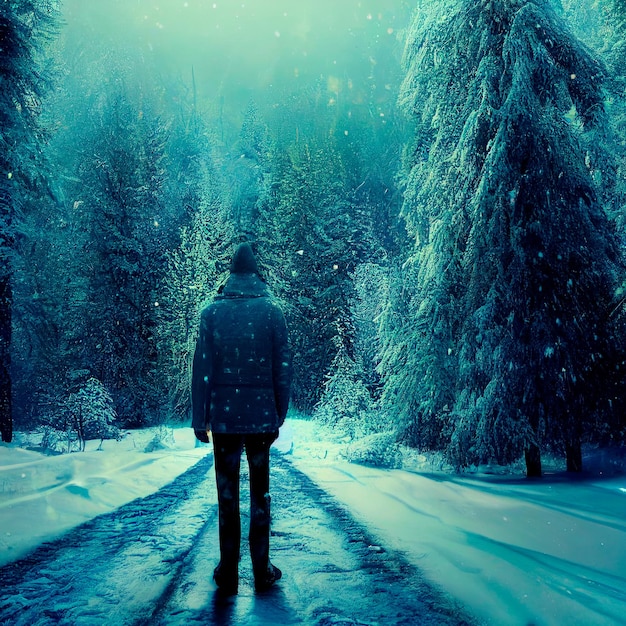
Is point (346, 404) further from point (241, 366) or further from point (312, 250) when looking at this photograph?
point (312, 250)

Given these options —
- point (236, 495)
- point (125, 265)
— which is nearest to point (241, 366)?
point (236, 495)

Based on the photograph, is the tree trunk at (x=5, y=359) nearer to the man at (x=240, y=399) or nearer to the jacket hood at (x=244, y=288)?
the jacket hood at (x=244, y=288)

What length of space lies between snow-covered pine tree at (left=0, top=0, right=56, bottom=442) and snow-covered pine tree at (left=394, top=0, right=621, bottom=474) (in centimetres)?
1106

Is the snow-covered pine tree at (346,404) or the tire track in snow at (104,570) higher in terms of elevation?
the snow-covered pine tree at (346,404)

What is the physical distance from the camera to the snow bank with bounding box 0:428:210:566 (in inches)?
213

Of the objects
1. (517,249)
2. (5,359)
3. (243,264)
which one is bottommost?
(243,264)

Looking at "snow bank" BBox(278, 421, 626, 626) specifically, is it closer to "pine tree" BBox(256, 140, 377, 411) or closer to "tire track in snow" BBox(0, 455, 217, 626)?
"tire track in snow" BBox(0, 455, 217, 626)

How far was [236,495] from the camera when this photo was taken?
4.30m

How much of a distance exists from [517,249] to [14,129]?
1304 cm

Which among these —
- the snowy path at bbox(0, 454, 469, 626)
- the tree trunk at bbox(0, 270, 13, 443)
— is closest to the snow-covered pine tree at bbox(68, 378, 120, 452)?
the tree trunk at bbox(0, 270, 13, 443)

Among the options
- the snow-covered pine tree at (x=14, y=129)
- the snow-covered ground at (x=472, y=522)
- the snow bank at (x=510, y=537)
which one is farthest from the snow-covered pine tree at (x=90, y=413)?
the snow bank at (x=510, y=537)

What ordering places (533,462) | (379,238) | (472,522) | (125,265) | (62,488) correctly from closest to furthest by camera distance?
(472,522) → (62,488) → (533,462) → (125,265) → (379,238)

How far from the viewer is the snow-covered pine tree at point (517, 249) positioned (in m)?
7.73

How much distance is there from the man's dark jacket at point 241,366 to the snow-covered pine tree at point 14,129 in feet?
38.0
